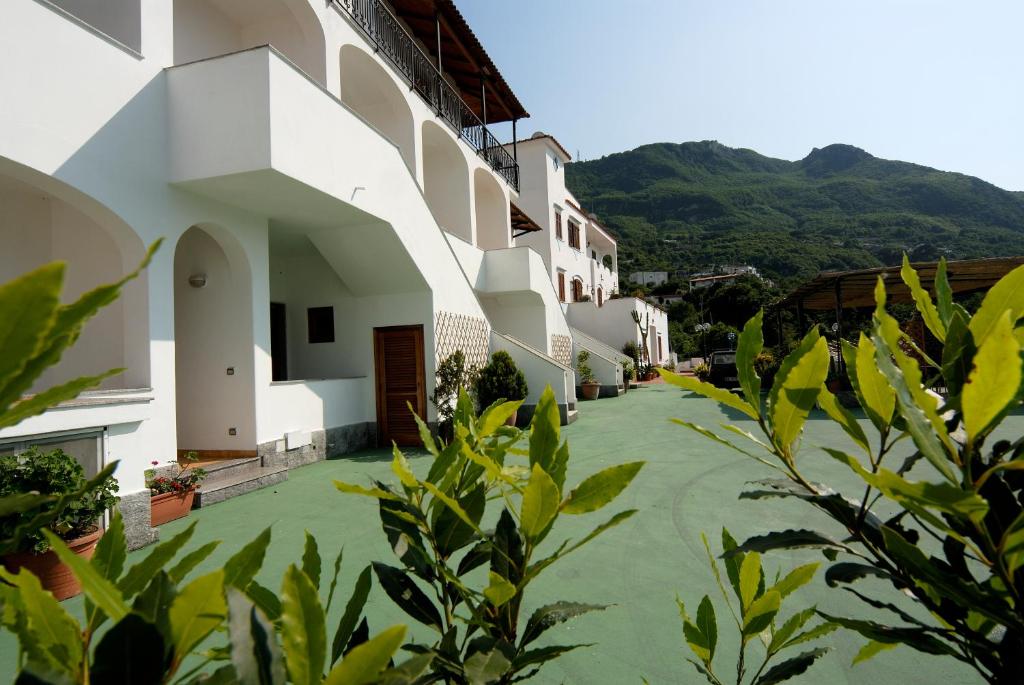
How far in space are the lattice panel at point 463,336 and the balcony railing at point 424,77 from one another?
4872 millimetres

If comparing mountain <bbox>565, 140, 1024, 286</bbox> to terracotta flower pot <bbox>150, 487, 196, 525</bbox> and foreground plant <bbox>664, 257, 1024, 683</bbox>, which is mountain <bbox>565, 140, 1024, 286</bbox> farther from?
foreground plant <bbox>664, 257, 1024, 683</bbox>

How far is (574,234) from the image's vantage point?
24.1 meters

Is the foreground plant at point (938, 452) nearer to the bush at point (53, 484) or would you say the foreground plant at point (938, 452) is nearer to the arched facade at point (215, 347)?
the bush at point (53, 484)

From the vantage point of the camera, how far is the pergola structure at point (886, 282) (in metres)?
10.4

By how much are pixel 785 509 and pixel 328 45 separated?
8.55m

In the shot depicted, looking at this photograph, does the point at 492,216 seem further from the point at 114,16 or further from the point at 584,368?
the point at 114,16

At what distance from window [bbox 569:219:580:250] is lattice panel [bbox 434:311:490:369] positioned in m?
13.5

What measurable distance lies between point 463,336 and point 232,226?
4.42 metres

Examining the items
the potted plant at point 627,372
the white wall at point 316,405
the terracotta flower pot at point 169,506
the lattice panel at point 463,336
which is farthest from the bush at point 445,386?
the potted plant at point 627,372

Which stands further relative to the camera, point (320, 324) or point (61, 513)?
point (320, 324)

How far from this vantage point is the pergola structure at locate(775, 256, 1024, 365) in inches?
409

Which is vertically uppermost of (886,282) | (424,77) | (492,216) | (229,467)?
(424,77)

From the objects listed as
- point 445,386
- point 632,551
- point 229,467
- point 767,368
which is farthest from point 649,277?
point 632,551

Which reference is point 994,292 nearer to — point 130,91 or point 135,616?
point 135,616
